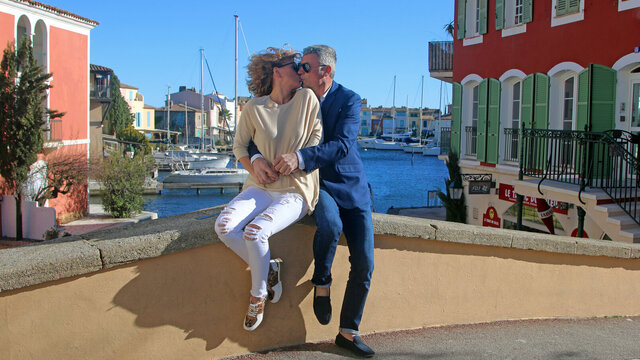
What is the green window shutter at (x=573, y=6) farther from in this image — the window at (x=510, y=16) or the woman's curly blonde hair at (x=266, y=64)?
the woman's curly blonde hair at (x=266, y=64)

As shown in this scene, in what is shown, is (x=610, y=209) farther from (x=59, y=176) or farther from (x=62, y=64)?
(x=62, y=64)

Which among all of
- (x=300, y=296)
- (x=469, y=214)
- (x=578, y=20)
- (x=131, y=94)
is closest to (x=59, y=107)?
(x=469, y=214)

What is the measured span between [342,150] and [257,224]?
704 millimetres

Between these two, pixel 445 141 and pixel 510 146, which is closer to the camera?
pixel 510 146

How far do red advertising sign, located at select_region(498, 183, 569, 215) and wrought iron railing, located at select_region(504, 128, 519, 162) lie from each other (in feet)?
2.43

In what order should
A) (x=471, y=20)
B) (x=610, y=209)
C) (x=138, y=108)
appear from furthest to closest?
1. (x=138, y=108)
2. (x=471, y=20)
3. (x=610, y=209)

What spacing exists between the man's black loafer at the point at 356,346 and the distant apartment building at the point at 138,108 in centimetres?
8235

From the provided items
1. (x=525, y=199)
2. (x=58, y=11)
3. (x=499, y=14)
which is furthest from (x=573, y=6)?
(x=58, y=11)

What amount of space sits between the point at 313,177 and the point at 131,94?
86.8 metres

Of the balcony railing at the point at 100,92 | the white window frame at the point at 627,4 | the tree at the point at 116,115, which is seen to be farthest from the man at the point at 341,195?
the tree at the point at 116,115

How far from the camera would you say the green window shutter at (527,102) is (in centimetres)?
1577

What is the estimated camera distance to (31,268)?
3232mm

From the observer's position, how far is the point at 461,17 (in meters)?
18.8

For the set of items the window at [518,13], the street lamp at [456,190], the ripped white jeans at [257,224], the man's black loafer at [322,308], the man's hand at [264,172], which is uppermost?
the window at [518,13]
